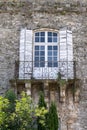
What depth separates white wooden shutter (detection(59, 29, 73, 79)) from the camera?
1564 cm

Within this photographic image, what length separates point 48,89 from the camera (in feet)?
50.5

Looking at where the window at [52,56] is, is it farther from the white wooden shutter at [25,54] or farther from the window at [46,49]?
the white wooden shutter at [25,54]

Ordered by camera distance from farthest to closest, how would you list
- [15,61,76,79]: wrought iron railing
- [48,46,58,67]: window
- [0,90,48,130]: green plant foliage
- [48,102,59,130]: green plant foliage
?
[48,46,58,67]: window < [15,61,76,79]: wrought iron railing < [48,102,59,130]: green plant foliage < [0,90,48,130]: green plant foliage

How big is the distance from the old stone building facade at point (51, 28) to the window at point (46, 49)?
1.20 feet

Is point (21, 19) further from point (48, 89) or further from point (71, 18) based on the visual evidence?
point (48, 89)

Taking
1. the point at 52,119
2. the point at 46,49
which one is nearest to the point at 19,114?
the point at 52,119

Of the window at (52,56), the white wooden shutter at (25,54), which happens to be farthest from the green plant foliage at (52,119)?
the window at (52,56)

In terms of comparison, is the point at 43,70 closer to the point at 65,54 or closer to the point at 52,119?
the point at 65,54

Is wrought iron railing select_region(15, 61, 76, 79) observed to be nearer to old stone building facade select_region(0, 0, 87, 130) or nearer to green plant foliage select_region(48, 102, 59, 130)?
old stone building facade select_region(0, 0, 87, 130)

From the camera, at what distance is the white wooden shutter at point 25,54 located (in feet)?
51.2

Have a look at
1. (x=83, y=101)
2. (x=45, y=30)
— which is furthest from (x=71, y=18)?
(x=83, y=101)

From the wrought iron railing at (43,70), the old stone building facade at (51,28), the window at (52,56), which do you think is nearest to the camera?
the old stone building facade at (51,28)

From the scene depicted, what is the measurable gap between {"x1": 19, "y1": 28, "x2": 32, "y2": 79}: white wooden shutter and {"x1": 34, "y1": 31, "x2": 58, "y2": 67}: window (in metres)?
0.33

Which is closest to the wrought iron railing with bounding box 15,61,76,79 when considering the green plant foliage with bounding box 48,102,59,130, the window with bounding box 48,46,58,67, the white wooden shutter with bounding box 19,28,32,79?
the white wooden shutter with bounding box 19,28,32,79
